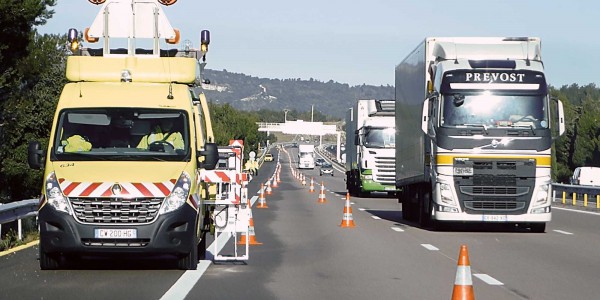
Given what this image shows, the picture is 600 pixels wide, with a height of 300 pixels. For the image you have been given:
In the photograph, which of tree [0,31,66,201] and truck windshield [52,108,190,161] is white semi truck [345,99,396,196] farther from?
truck windshield [52,108,190,161]

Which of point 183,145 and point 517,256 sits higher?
point 183,145

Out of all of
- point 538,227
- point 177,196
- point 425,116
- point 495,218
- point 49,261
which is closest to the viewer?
point 177,196

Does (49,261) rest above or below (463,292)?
below

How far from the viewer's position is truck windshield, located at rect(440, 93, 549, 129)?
21.0 metres

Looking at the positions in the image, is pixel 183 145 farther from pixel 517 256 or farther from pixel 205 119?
pixel 517 256

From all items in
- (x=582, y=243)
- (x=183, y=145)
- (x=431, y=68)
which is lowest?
(x=582, y=243)

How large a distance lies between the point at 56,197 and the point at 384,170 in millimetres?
31550

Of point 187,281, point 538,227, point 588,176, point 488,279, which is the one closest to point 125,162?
point 187,281

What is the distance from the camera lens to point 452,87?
68.9 feet

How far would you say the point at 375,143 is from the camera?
1697 inches

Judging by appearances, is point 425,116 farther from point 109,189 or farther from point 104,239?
point 104,239

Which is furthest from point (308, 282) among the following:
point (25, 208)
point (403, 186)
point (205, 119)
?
point (403, 186)

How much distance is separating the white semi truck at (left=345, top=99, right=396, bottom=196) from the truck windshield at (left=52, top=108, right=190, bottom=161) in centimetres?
2940

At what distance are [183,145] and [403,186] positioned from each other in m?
14.1
